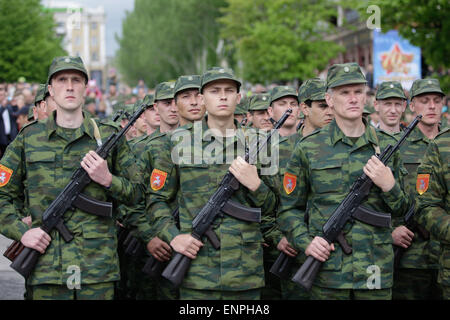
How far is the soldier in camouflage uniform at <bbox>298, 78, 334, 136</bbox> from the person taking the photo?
7832mm

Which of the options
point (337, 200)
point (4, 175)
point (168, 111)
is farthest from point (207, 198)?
point (168, 111)

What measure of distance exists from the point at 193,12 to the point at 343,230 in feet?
196

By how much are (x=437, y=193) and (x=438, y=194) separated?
13 millimetres

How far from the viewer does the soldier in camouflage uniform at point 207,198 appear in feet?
18.6

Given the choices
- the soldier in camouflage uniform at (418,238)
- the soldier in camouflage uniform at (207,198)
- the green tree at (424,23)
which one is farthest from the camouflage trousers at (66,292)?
the green tree at (424,23)

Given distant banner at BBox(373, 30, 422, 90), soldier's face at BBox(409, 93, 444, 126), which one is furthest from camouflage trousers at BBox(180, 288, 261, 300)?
distant banner at BBox(373, 30, 422, 90)

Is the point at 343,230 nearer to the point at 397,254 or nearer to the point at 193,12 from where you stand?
the point at 397,254

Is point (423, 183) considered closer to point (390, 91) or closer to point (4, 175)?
point (390, 91)

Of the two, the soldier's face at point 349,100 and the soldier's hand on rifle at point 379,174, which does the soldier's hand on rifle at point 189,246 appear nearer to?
the soldier's hand on rifle at point 379,174

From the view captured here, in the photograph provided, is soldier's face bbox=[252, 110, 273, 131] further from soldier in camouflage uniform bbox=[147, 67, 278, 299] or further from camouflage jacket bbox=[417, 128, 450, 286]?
camouflage jacket bbox=[417, 128, 450, 286]

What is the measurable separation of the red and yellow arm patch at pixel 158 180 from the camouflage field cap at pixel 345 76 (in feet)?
4.88

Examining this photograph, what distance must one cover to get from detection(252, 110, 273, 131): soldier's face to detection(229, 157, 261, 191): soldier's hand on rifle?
4.45 meters

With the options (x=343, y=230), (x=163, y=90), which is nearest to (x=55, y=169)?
(x=343, y=230)

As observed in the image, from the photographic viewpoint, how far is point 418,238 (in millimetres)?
7219
